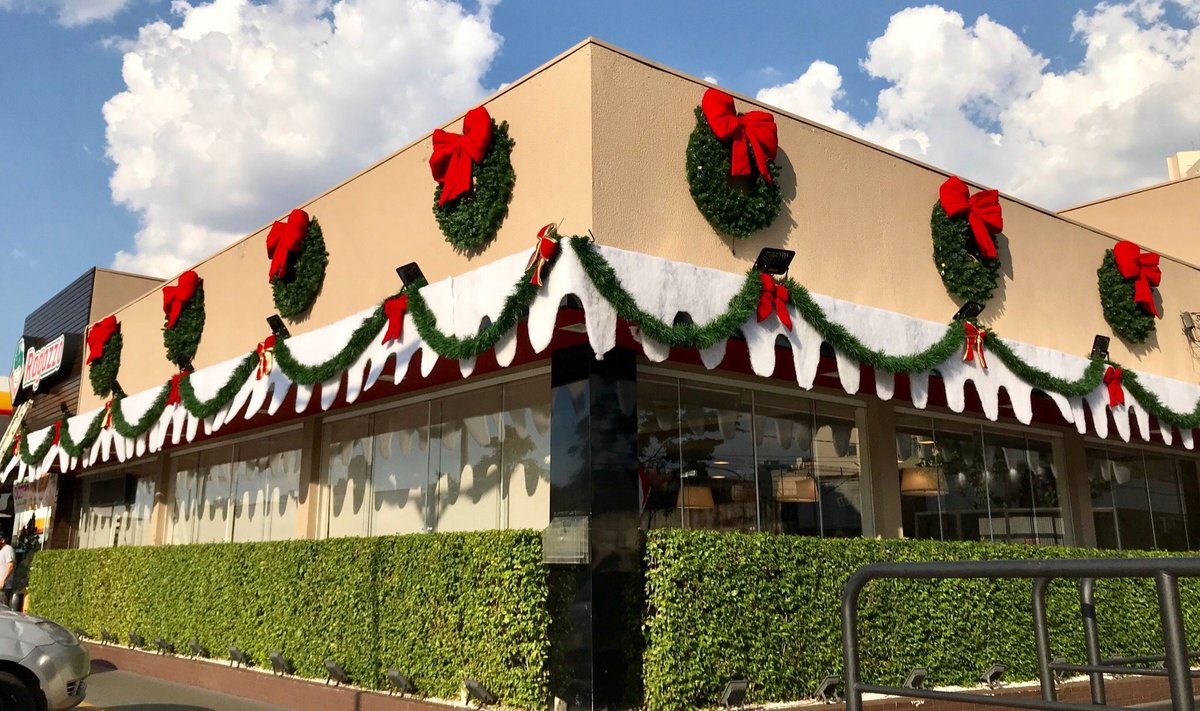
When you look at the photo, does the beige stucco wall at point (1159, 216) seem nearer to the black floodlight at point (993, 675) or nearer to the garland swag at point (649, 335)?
the garland swag at point (649, 335)

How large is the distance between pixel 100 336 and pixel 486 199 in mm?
11638

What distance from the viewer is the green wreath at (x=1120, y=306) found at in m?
13.5

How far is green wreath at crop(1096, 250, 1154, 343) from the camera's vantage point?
44.2 ft

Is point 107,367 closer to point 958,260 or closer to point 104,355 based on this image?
point 104,355

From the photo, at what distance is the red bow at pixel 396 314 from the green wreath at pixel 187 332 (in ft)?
22.8

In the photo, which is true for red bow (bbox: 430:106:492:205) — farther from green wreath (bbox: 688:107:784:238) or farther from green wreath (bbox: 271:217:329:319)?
green wreath (bbox: 271:217:329:319)

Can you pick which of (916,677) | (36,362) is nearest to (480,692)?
(916,677)

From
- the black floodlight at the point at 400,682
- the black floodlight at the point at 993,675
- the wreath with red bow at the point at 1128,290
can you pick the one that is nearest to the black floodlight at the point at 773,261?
the black floodlight at the point at 993,675

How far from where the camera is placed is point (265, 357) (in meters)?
10.9

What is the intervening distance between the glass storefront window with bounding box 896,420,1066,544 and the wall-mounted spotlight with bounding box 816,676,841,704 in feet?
11.0

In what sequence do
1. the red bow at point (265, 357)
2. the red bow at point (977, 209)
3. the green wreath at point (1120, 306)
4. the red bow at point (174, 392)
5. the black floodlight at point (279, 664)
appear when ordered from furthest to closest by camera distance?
the green wreath at point (1120, 306)
the red bow at point (174, 392)
the red bow at point (977, 209)
the red bow at point (265, 357)
the black floodlight at point (279, 664)

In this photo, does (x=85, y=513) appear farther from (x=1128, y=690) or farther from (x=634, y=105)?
(x=1128, y=690)

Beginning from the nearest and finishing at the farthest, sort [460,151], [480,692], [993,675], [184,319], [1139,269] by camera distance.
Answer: [480,692] < [460,151] < [993,675] < [1139,269] < [184,319]

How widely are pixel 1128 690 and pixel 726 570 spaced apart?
18.4 feet
